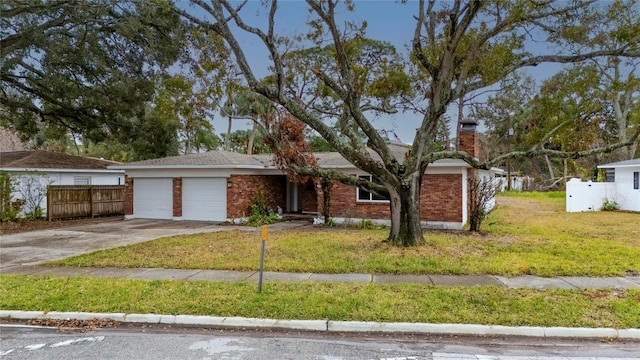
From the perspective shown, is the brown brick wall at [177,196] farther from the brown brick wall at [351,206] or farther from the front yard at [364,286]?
the brown brick wall at [351,206]

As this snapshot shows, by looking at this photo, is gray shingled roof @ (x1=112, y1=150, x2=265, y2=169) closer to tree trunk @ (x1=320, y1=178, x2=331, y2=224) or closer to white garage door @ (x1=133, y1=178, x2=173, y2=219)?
white garage door @ (x1=133, y1=178, x2=173, y2=219)

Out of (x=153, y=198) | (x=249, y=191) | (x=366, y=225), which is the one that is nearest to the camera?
(x=366, y=225)

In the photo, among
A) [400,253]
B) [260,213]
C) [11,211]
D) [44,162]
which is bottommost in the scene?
[400,253]

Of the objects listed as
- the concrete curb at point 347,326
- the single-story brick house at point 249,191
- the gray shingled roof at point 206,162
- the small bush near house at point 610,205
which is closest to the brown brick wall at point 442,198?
the single-story brick house at point 249,191

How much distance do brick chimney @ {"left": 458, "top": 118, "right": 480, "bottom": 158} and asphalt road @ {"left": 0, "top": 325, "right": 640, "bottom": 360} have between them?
41.9 feet

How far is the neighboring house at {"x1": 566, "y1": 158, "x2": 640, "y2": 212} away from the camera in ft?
70.5

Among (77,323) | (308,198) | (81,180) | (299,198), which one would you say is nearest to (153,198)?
(81,180)

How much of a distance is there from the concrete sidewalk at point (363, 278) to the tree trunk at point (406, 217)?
2.74 meters

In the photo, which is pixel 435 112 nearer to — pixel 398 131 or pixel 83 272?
pixel 83 272

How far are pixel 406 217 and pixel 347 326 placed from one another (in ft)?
18.1

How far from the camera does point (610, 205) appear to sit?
21.9m

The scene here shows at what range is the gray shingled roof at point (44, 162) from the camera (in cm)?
1953

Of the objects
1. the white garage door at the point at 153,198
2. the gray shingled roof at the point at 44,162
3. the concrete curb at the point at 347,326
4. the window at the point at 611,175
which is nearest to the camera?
the concrete curb at the point at 347,326

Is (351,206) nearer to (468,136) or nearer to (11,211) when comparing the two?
(468,136)
